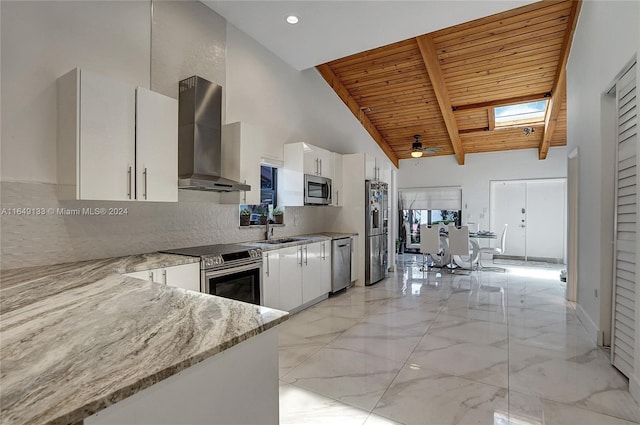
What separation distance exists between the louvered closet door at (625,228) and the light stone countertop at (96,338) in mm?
2576

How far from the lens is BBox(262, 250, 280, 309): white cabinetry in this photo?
337cm

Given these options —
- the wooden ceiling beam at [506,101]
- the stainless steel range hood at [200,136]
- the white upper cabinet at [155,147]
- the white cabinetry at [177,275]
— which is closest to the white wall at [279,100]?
the stainless steel range hood at [200,136]

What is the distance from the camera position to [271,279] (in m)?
3.46

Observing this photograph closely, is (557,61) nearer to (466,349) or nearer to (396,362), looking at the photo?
(466,349)

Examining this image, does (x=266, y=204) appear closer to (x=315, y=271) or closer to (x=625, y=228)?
(x=315, y=271)

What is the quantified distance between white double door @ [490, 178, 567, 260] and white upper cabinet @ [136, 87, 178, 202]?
26.1 feet

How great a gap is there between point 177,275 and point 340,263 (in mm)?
2709

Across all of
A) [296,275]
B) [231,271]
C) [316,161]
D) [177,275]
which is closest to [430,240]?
[316,161]

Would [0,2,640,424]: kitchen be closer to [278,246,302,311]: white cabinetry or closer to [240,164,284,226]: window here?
[240,164,284,226]: window

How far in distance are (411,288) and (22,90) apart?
502cm

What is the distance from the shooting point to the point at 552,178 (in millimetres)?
7617

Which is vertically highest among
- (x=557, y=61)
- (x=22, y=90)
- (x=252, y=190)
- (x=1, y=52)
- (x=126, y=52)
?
(x=557, y=61)

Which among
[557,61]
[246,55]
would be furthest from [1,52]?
[557,61]

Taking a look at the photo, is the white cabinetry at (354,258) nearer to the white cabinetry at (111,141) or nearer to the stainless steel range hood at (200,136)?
the stainless steel range hood at (200,136)
